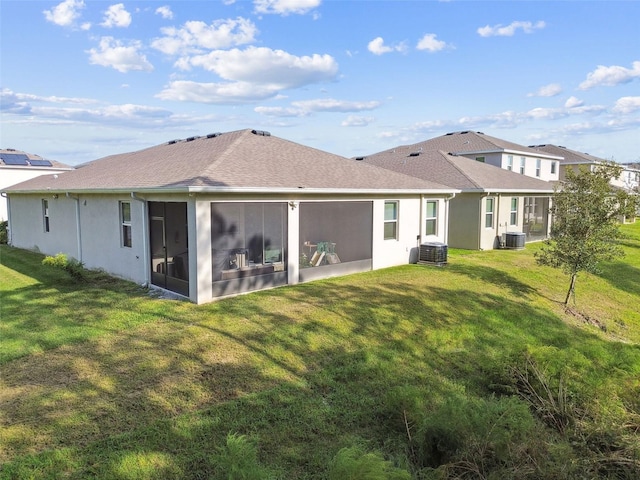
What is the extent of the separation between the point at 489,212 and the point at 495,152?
9605mm

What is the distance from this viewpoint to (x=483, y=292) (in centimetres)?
1234

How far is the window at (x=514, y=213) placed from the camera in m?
21.5

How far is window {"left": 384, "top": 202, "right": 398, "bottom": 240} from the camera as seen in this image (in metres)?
14.8

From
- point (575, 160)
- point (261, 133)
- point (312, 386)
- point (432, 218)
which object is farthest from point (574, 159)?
point (312, 386)

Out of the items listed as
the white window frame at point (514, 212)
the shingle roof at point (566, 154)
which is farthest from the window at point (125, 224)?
the shingle roof at point (566, 154)

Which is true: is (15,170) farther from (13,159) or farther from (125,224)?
(125,224)

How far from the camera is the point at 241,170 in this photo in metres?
11.6

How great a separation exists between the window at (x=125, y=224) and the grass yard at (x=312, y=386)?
1.44m

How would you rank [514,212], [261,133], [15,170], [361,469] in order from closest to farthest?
[361,469]
[261,133]
[514,212]
[15,170]

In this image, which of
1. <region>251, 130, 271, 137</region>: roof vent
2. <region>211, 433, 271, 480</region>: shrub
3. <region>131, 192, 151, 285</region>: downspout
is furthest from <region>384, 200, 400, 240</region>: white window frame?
<region>211, 433, 271, 480</region>: shrub

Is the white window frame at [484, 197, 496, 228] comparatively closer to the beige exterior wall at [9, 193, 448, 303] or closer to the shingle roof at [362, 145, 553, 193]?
the shingle roof at [362, 145, 553, 193]

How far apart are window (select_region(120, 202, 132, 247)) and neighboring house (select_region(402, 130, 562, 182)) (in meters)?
22.3

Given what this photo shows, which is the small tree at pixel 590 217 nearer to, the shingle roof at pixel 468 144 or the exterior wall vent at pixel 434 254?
the exterior wall vent at pixel 434 254

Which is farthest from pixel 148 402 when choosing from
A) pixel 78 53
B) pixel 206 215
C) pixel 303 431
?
pixel 78 53
